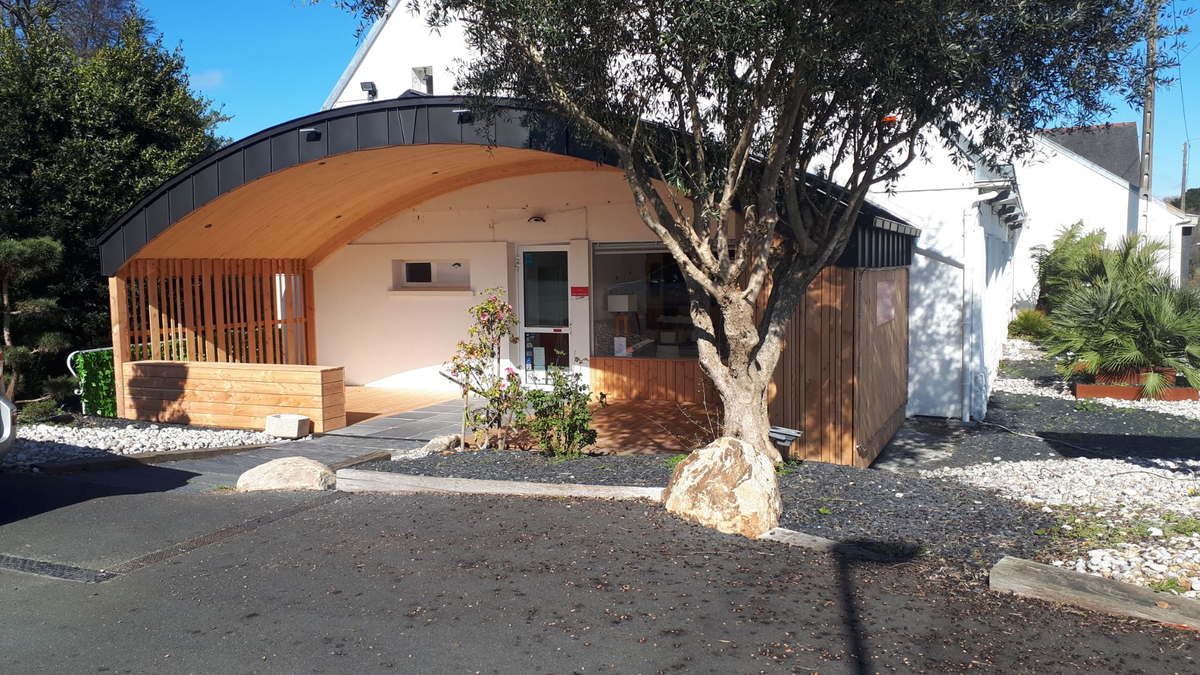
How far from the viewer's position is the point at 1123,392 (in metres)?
13.4

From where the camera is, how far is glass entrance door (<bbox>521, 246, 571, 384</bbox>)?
13688mm

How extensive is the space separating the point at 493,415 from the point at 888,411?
15.8 feet

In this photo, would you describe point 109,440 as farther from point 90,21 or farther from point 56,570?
point 90,21

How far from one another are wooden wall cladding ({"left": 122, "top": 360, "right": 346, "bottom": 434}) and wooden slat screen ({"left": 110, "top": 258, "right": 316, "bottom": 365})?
0.61m

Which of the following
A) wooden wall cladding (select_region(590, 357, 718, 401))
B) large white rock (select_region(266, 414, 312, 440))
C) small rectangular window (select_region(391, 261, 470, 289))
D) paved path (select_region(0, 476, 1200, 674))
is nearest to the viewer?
paved path (select_region(0, 476, 1200, 674))

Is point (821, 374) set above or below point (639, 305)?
below

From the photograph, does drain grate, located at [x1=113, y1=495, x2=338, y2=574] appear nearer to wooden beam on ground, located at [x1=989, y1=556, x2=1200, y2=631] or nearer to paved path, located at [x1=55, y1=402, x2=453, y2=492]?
paved path, located at [x1=55, y1=402, x2=453, y2=492]

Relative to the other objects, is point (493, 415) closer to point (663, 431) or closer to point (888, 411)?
point (663, 431)

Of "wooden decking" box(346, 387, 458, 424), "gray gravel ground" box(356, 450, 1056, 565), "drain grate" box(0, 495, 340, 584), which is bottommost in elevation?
"drain grate" box(0, 495, 340, 584)

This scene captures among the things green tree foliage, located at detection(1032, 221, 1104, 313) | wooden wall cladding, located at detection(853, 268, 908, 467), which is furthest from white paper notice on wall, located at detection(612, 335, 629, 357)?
green tree foliage, located at detection(1032, 221, 1104, 313)

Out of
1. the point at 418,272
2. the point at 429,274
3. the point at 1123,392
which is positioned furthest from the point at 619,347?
the point at 1123,392

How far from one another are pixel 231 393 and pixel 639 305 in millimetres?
5766

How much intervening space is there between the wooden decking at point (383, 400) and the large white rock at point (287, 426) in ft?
3.65

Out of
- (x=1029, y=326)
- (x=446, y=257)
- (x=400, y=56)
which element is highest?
(x=400, y=56)
